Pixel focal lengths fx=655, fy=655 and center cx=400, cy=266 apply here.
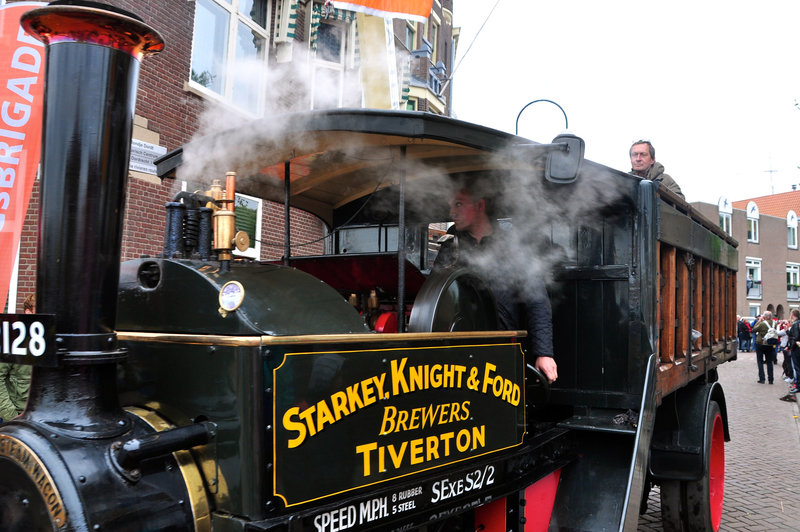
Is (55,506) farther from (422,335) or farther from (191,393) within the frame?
(422,335)

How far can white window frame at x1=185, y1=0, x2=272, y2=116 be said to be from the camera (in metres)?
9.04

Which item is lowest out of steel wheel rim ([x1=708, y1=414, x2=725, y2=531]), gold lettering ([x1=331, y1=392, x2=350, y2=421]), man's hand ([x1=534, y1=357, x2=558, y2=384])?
steel wheel rim ([x1=708, y1=414, x2=725, y2=531])

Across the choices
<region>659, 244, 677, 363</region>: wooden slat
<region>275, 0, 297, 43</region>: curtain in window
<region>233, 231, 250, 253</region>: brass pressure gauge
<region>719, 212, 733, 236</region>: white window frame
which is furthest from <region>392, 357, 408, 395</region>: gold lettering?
<region>719, 212, 733, 236</region>: white window frame

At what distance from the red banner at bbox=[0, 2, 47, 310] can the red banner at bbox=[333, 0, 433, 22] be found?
3.76 metres

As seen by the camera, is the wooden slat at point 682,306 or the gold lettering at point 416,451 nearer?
the gold lettering at point 416,451

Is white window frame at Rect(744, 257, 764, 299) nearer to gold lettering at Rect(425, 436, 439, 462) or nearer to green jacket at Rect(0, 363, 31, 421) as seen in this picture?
green jacket at Rect(0, 363, 31, 421)

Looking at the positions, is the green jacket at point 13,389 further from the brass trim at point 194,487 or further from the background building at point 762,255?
the background building at point 762,255

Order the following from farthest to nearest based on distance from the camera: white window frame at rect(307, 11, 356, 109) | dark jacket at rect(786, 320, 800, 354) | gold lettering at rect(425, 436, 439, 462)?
dark jacket at rect(786, 320, 800, 354)
white window frame at rect(307, 11, 356, 109)
gold lettering at rect(425, 436, 439, 462)

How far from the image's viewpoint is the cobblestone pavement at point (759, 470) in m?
4.90

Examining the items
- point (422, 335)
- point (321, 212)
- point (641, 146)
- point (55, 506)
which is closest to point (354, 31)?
point (641, 146)

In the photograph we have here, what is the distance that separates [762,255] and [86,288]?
1654 inches

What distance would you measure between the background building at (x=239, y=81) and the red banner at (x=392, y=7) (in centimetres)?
82

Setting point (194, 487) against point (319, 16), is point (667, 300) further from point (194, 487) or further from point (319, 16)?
point (319, 16)

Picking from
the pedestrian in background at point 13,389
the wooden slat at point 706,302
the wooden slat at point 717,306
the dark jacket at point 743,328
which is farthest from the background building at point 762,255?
the pedestrian in background at point 13,389
